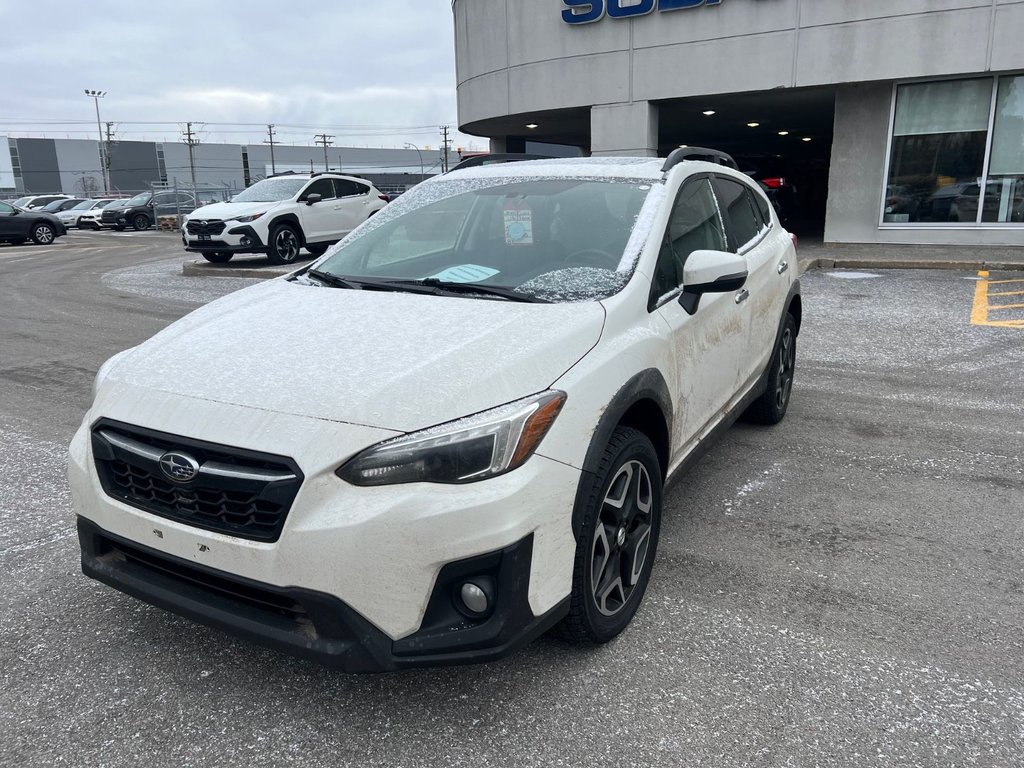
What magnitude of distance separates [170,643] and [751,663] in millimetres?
2055

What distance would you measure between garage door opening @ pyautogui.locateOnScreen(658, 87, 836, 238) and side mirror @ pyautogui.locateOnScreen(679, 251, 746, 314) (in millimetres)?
9770

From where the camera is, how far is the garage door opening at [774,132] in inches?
704

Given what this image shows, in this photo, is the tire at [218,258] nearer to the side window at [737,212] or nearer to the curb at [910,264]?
the curb at [910,264]

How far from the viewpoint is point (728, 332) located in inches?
151

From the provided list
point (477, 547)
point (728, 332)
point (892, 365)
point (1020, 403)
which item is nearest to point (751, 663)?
point (477, 547)

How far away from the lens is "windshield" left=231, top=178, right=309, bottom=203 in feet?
51.3

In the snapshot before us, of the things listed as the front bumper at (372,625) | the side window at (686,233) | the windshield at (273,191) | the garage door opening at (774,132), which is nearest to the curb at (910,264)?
the garage door opening at (774,132)

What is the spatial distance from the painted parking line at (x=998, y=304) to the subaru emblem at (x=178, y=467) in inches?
346

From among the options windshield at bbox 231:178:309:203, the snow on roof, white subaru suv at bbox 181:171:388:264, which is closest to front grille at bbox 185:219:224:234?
white subaru suv at bbox 181:171:388:264

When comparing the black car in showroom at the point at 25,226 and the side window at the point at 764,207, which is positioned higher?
the side window at the point at 764,207

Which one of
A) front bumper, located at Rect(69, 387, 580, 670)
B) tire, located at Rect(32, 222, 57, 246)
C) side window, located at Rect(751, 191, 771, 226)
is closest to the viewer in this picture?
front bumper, located at Rect(69, 387, 580, 670)

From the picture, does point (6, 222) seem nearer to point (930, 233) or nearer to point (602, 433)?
point (930, 233)

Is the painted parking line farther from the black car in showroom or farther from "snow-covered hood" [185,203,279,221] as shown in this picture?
the black car in showroom

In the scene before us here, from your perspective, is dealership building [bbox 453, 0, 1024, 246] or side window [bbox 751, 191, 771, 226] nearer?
side window [bbox 751, 191, 771, 226]
